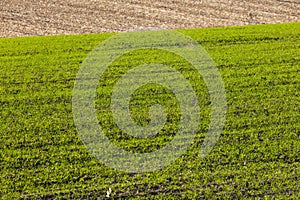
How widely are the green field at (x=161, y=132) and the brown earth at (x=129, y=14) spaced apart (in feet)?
4.32

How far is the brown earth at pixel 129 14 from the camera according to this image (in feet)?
31.7

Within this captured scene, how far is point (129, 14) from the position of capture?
10500 mm

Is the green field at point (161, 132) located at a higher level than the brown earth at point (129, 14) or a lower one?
lower

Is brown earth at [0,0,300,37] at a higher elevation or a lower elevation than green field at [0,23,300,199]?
higher

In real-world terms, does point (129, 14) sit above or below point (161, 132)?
above

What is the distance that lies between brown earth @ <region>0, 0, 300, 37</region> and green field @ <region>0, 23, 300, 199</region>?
4.32 feet

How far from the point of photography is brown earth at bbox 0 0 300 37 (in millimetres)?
9672

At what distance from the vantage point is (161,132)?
5961 millimetres

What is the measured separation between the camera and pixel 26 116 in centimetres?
620

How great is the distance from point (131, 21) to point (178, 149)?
5.30 metres

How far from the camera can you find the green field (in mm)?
5086

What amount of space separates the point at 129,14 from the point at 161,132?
17.7ft

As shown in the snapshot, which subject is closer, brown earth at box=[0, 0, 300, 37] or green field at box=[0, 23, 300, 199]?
green field at box=[0, 23, 300, 199]

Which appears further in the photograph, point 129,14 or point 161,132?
point 129,14
